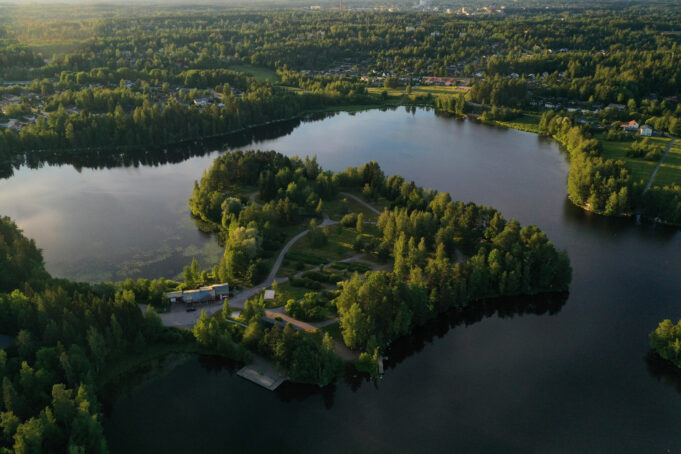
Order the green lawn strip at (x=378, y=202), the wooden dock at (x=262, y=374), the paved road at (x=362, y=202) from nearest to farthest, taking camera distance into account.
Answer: the wooden dock at (x=262, y=374) → the paved road at (x=362, y=202) → the green lawn strip at (x=378, y=202)

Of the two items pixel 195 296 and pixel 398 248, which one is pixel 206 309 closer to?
pixel 195 296

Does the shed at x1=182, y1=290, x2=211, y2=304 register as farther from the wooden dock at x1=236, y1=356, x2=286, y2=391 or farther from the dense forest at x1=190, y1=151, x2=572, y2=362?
the wooden dock at x1=236, y1=356, x2=286, y2=391

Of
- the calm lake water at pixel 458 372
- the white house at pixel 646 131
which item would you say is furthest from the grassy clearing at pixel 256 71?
the white house at pixel 646 131

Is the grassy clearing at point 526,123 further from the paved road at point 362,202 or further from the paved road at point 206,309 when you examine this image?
the paved road at point 206,309

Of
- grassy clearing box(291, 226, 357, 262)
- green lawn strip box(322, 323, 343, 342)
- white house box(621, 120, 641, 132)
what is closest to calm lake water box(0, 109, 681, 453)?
green lawn strip box(322, 323, 343, 342)

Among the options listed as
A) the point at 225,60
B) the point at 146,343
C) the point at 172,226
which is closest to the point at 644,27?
the point at 225,60

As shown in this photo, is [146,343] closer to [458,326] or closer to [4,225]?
[4,225]

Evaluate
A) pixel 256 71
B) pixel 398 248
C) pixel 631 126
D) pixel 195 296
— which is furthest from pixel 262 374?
pixel 256 71
